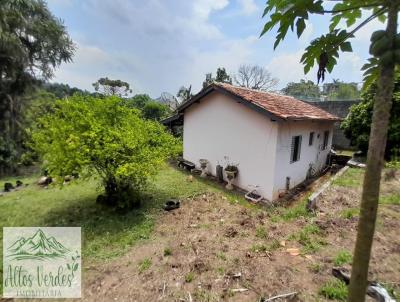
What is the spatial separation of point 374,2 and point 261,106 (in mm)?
7108

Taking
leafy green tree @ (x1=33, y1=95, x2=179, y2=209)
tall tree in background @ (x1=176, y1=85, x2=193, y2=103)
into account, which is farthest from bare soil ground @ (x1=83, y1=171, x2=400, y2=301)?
tall tree in background @ (x1=176, y1=85, x2=193, y2=103)

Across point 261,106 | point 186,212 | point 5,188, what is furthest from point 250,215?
point 5,188

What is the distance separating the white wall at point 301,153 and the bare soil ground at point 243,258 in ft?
7.33

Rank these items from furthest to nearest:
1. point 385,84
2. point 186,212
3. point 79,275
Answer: point 186,212 → point 79,275 → point 385,84

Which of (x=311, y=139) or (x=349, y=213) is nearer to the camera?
(x=349, y=213)

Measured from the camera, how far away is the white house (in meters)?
8.45

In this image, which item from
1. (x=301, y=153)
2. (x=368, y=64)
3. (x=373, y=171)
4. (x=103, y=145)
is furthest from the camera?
(x=301, y=153)

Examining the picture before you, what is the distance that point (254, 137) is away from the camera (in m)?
9.01

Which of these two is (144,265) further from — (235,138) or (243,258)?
(235,138)

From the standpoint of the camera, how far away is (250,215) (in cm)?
657

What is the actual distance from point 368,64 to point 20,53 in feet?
59.2

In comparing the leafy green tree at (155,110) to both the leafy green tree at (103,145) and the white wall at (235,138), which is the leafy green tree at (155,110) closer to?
the white wall at (235,138)

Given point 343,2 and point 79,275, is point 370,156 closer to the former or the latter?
point 343,2

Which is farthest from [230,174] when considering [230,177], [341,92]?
[341,92]
